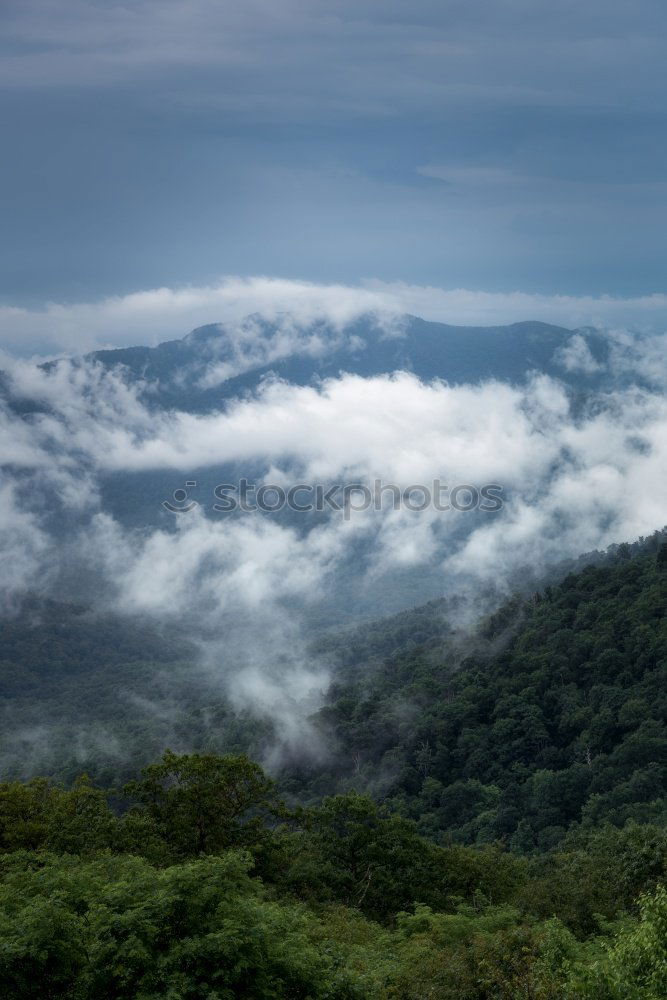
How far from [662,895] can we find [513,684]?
67171 mm

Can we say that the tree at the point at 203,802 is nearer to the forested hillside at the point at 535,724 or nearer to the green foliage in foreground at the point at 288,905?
the green foliage in foreground at the point at 288,905

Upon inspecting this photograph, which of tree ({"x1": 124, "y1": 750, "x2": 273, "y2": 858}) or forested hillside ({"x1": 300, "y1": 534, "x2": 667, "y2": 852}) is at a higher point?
tree ({"x1": 124, "y1": 750, "x2": 273, "y2": 858})

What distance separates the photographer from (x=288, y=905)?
27.7 m

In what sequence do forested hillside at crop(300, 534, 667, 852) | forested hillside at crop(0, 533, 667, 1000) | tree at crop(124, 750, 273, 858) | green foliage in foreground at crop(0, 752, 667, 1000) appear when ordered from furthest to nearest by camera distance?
forested hillside at crop(300, 534, 667, 852) < tree at crop(124, 750, 273, 858) < forested hillside at crop(0, 533, 667, 1000) < green foliage in foreground at crop(0, 752, 667, 1000)

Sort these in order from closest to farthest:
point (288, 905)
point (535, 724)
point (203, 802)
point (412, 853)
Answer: point (288, 905), point (203, 802), point (412, 853), point (535, 724)

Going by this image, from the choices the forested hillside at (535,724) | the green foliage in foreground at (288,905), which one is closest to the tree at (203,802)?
the green foliage in foreground at (288,905)

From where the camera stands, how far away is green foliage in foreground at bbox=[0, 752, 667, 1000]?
50.6 ft

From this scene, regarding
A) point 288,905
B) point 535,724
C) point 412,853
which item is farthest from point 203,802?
point 535,724

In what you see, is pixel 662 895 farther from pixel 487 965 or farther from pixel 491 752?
pixel 491 752

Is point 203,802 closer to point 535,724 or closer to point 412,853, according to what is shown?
point 412,853

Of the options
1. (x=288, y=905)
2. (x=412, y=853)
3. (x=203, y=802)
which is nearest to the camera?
(x=288, y=905)

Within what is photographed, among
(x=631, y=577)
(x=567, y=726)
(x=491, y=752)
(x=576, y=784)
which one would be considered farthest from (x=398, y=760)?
(x=631, y=577)

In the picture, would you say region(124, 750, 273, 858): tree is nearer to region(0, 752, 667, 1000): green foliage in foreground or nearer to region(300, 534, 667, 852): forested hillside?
region(0, 752, 667, 1000): green foliage in foreground

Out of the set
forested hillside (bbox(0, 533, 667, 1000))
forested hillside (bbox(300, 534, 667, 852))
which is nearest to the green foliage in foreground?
forested hillside (bbox(0, 533, 667, 1000))
